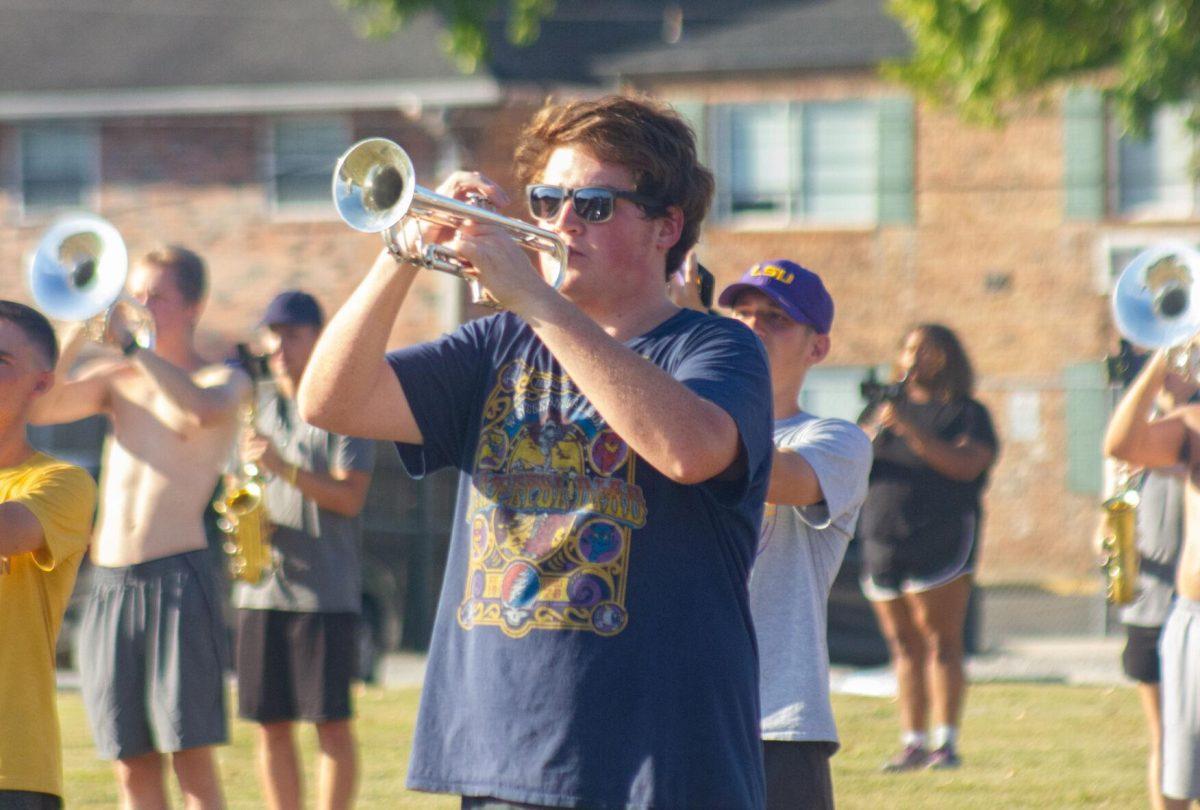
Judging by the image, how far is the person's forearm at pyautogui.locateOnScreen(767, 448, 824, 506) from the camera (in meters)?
3.88

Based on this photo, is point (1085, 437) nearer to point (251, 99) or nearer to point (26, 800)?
point (251, 99)

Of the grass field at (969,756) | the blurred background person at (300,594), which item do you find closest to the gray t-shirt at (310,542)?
the blurred background person at (300,594)

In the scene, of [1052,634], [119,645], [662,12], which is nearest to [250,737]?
[119,645]

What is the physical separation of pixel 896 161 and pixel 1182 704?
15587 mm

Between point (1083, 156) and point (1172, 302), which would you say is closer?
point (1172, 302)

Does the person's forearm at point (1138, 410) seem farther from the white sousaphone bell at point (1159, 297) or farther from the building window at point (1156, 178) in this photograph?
the building window at point (1156, 178)

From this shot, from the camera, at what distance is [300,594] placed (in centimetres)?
649

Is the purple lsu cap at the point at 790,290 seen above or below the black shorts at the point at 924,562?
above

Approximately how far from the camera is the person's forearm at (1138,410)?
544 cm

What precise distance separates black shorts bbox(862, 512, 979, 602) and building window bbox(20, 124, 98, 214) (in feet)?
48.9

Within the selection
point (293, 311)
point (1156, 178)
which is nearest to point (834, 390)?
point (1156, 178)

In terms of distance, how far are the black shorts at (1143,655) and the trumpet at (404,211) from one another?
4.12 meters

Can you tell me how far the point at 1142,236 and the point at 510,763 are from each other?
59.8 ft

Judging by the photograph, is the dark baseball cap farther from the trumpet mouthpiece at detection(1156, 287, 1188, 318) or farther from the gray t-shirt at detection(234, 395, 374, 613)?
the trumpet mouthpiece at detection(1156, 287, 1188, 318)
